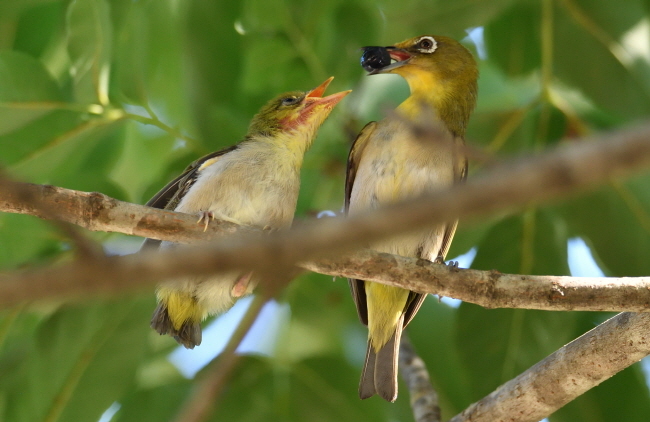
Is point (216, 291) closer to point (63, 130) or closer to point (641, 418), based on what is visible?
point (63, 130)

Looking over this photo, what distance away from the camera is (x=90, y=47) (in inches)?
162

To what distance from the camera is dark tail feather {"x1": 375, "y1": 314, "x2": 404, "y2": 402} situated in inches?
170

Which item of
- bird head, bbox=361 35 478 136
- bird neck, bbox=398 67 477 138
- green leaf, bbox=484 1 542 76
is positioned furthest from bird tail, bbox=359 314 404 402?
green leaf, bbox=484 1 542 76

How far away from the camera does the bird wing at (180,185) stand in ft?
14.8

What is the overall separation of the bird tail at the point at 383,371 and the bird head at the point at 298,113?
147 cm

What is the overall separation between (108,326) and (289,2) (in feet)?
7.49

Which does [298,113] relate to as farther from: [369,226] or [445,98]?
[369,226]

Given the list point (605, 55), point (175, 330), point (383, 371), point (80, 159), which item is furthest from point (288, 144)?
point (605, 55)

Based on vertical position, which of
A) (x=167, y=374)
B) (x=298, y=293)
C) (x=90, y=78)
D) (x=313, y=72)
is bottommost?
(x=167, y=374)

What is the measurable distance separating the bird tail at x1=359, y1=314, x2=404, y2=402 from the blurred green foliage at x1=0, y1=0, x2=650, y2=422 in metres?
0.39

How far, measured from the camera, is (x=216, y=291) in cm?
423

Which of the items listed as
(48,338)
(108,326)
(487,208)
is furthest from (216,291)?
(487,208)

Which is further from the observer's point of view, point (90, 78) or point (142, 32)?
point (142, 32)

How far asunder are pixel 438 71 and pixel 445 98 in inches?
9.6
